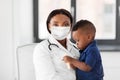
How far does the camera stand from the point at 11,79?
123 inches

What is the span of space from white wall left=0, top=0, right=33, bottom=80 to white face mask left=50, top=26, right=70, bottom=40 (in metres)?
1.51

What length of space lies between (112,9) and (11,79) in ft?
4.92

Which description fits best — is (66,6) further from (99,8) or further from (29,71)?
(29,71)

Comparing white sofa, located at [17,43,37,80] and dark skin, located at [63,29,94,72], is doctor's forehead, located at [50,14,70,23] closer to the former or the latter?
dark skin, located at [63,29,94,72]

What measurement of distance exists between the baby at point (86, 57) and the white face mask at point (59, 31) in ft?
0.16

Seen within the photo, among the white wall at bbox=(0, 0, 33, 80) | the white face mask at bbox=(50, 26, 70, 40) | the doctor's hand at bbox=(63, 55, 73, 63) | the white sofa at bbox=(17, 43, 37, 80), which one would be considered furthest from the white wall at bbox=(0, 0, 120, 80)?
the doctor's hand at bbox=(63, 55, 73, 63)

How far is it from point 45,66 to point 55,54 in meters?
0.09

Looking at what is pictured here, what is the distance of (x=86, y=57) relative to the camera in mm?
1532

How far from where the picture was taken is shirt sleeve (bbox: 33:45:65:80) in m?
1.50

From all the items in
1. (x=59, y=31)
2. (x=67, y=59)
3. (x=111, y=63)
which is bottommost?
(x=111, y=63)

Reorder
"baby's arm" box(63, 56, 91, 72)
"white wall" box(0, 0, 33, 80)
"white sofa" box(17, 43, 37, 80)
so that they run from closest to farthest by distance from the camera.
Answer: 1. "baby's arm" box(63, 56, 91, 72)
2. "white sofa" box(17, 43, 37, 80)
3. "white wall" box(0, 0, 33, 80)

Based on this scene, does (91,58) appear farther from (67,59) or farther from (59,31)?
(59,31)

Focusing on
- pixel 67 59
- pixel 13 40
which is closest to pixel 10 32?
pixel 13 40

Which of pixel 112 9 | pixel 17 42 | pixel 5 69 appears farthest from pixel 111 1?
pixel 5 69
